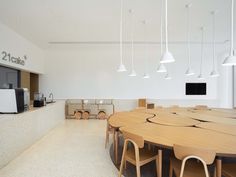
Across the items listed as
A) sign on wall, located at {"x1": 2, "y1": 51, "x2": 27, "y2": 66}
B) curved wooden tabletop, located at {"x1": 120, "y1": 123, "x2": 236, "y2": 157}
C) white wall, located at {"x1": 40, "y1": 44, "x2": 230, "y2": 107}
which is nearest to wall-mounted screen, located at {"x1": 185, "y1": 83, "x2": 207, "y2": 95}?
white wall, located at {"x1": 40, "y1": 44, "x2": 230, "y2": 107}

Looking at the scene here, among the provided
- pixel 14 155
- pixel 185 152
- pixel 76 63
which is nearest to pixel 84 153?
pixel 14 155

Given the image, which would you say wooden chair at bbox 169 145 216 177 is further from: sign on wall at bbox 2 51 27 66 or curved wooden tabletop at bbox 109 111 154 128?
sign on wall at bbox 2 51 27 66

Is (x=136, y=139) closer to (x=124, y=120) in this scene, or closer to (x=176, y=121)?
(x=124, y=120)

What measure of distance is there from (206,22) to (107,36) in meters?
2.89

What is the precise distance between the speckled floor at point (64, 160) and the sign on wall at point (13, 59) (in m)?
2.47

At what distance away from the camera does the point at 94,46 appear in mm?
6465

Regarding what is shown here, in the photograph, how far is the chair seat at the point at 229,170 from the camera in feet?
6.00

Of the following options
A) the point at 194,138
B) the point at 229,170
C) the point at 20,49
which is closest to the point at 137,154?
the point at 194,138

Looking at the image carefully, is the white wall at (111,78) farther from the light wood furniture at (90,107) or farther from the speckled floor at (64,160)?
the speckled floor at (64,160)

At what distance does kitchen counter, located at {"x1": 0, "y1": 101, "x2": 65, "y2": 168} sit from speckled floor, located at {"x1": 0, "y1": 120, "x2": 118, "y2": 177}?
0.48 ft

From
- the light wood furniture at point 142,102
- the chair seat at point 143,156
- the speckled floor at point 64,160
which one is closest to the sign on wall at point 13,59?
the speckled floor at point 64,160

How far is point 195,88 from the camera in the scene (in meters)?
7.31

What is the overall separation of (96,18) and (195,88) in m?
5.61

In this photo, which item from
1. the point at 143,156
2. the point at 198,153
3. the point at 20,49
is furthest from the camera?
the point at 20,49
